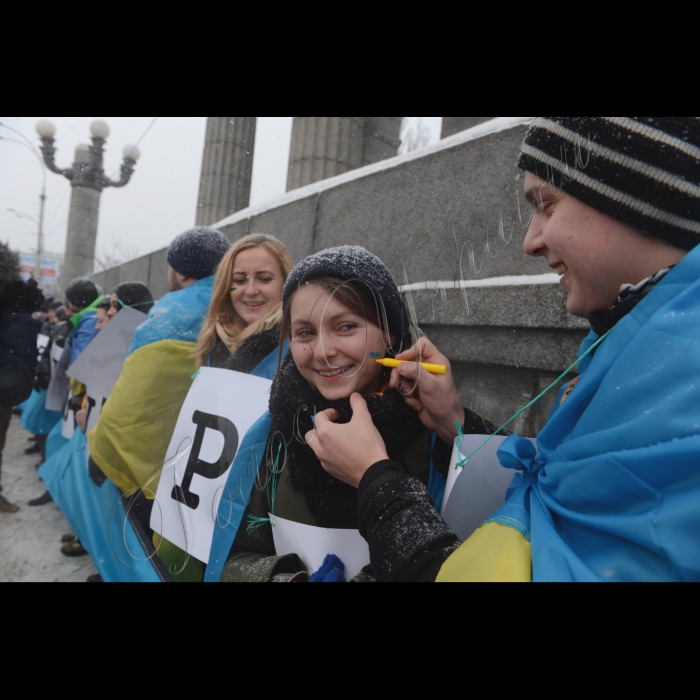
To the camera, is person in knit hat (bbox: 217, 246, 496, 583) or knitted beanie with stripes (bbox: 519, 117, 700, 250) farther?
person in knit hat (bbox: 217, 246, 496, 583)

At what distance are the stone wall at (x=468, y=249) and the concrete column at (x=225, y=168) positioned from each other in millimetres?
62

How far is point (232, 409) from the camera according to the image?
0.91 meters

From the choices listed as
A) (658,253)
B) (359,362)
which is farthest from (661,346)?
(359,362)

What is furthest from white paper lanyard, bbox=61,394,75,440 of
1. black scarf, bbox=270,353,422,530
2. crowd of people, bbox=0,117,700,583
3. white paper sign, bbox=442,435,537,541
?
white paper sign, bbox=442,435,537,541

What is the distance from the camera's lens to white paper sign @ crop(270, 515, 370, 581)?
83 cm

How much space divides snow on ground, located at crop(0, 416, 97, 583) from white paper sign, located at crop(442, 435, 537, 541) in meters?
0.57

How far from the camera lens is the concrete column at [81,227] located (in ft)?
2.32

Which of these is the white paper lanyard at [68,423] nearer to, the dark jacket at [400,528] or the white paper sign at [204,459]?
the white paper sign at [204,459]

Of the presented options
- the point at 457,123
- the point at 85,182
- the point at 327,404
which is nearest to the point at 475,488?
the point at 327,404

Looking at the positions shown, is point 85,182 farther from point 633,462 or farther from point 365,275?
point 633,462

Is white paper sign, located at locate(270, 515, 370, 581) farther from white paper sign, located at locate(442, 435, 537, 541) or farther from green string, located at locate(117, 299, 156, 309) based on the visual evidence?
green string, located at locate(117, 299, 156, 309)

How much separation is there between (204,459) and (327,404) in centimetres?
30

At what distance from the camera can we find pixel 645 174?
0.49m
